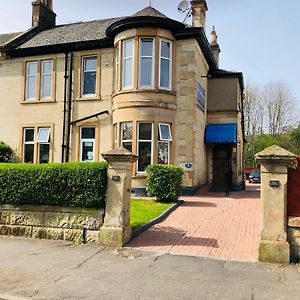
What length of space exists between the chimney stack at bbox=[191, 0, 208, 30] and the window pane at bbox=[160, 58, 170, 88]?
4.19m

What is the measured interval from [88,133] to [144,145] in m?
4.10

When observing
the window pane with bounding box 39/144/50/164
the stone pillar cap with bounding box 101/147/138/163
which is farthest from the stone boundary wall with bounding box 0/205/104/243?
the window pane with bounding box 39/144/50/164

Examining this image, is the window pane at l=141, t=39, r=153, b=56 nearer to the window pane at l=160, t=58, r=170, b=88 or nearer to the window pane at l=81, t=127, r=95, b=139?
the window pane at l=160, t=58, r=170, b=88

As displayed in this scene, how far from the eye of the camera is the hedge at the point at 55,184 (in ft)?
27.8

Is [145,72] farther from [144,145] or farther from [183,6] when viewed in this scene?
[183,6]

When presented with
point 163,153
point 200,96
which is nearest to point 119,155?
point 163,153

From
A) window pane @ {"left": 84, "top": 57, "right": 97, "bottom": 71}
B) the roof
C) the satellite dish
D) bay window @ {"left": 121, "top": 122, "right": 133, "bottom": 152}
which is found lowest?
bay window @ {"left": 121, "top": 122, "right": 133, "bottom": 152}

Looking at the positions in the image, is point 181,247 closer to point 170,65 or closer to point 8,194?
point 8,194

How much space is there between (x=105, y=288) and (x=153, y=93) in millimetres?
12212

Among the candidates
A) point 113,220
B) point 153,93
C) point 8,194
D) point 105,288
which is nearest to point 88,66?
point 153,93

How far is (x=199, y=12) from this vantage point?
2023cm

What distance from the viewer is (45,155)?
2020cm

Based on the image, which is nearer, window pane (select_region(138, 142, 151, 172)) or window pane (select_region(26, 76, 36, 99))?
window pane (select_region(138, 142, 151, 172))

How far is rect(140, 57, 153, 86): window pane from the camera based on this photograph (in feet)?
56.1
